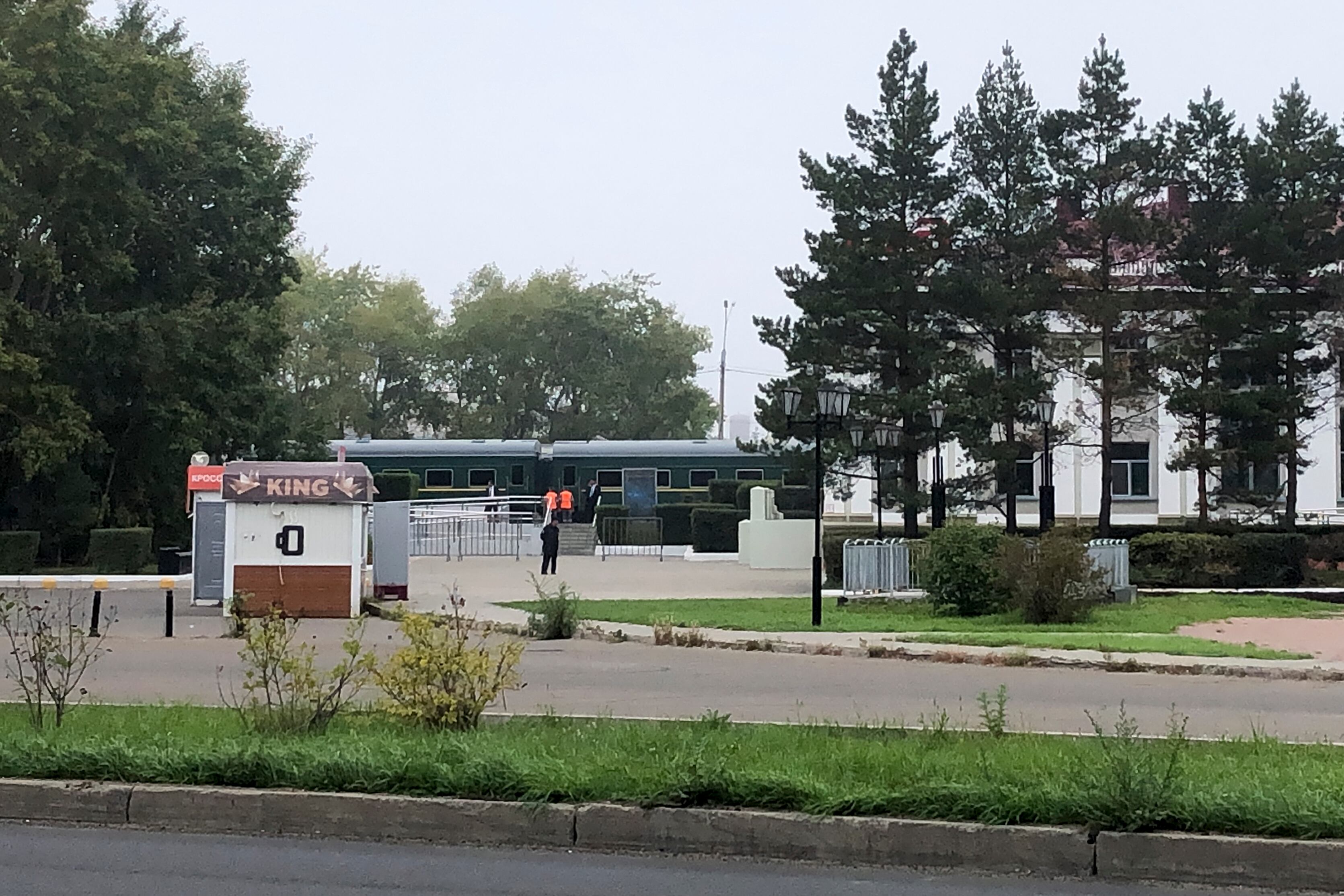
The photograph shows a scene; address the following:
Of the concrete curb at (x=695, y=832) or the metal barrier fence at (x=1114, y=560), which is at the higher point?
the metal barrier fence at (x=1114, y=560)

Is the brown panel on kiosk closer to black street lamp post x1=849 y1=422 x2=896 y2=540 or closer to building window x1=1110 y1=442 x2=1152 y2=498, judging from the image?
black street lamp post x1=849 y1=422 x2=896 y2=540

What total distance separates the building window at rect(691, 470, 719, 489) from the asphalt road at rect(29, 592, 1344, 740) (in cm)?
3500

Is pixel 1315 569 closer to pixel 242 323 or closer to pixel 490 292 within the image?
pixel 242 323

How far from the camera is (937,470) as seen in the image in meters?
33.9

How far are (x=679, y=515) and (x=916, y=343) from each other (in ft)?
50.3

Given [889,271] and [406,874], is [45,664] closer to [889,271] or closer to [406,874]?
[406,874]

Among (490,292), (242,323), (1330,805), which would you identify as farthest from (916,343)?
(490,292)

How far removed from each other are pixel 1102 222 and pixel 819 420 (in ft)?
44.5

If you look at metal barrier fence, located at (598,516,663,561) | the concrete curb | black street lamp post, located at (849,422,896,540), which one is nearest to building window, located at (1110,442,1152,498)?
metal barrier fence, located at (598,516,663,561)

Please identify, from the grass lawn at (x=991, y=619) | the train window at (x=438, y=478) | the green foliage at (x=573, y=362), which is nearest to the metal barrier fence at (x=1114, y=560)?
the grass lawn at (x=991, y=619)

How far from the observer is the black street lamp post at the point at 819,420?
2086cm

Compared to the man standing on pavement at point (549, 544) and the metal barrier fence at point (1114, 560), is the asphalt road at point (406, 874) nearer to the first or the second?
the metal barrier fence at point (1114, 560)

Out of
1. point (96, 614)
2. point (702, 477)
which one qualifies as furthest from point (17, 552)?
point (702, 477)

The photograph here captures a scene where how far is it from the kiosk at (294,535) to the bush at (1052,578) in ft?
31.7
